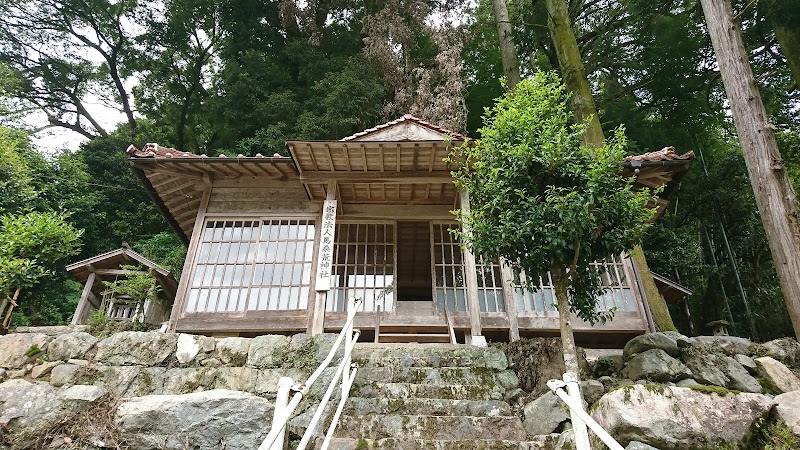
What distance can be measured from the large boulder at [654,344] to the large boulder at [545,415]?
1.92 metres

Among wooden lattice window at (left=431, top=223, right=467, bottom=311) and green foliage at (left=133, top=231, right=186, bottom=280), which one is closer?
wooden lattice window at (left=431, top=223, right=467, bottom=311)

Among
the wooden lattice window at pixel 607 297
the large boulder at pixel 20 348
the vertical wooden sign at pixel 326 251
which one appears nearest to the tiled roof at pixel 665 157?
the wooden lattice window at pixel 607 297

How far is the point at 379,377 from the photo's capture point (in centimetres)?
524

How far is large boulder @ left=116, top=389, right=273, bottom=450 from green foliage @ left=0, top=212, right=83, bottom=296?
4638 mm

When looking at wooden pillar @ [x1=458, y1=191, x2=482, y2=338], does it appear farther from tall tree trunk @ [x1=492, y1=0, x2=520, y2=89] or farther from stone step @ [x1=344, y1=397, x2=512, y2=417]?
tall tree trunk @ [x1=492, y1=0, x2=520, y2=89]

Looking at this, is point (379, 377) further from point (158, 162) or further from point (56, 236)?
point (56, 236)

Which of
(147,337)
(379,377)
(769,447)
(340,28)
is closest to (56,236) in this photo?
(147,337)

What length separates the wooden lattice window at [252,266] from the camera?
26.3ft

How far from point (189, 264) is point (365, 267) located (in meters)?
3.33

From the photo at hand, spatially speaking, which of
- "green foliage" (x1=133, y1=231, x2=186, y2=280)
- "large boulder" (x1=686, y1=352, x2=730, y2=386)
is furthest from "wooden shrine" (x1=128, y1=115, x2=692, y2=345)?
"green foliage" (x1=133, y1=231, x2=186, y2=280)

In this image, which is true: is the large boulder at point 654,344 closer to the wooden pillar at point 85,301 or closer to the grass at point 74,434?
the grass at point 74,434

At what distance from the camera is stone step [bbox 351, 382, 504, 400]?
4789 millimetres

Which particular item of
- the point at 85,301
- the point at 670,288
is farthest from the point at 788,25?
the point at 85,301

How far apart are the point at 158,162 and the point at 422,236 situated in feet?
19.6
